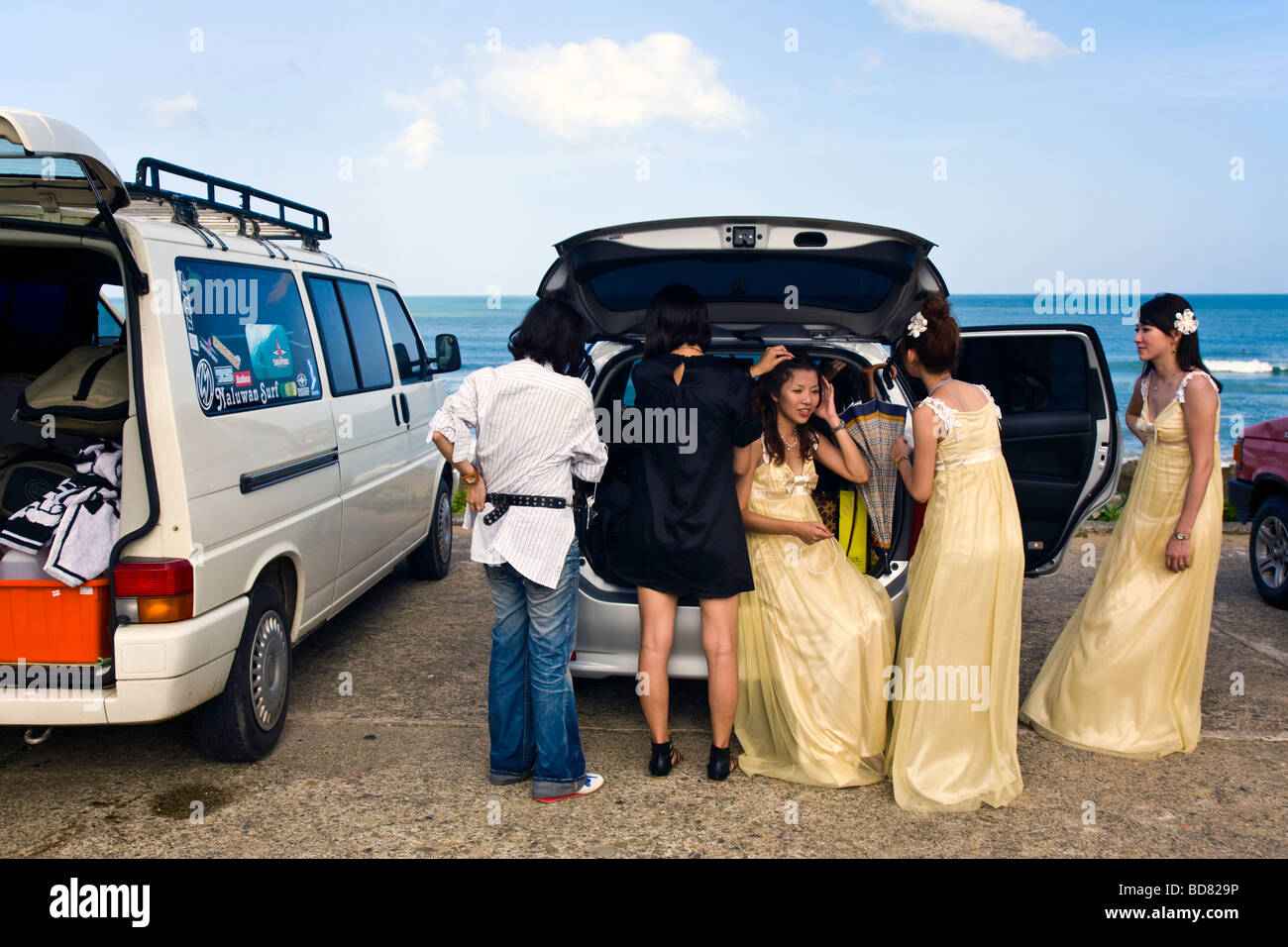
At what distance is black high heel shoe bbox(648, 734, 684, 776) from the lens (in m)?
3.69

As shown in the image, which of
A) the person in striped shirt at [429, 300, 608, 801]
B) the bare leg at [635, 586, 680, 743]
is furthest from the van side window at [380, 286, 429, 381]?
the bare leg at [635, 586, 680, 743]

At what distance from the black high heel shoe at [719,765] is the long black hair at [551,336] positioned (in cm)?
155

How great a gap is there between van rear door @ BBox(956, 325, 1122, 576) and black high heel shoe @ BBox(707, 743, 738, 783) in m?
2.24

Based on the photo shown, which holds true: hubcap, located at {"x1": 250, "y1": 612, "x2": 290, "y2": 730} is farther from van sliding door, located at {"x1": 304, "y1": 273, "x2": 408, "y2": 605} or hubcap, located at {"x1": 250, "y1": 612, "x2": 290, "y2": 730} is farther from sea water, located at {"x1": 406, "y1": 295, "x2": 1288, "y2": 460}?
sea water, located at {"x1": 406, "y1": 295, "x2": 1288, "y2": 460}

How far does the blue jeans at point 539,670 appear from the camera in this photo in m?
3.46

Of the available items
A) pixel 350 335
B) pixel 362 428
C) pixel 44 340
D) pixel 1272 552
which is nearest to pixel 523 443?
pixel 362 428

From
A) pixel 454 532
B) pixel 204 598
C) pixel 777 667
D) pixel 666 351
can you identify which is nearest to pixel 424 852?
pixel 204 598

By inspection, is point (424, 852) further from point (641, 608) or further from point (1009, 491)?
point (1009, 491)

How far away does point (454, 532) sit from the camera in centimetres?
891

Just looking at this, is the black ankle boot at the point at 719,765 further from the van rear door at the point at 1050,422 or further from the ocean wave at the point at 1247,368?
the ocean wave at the point at 1247,368

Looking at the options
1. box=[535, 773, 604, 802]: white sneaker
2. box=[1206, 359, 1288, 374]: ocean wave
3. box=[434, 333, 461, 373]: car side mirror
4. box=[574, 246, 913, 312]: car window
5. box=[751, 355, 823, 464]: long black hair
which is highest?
box=[574, 246, 913, 312]: car window

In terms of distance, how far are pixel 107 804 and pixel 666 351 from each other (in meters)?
2.56

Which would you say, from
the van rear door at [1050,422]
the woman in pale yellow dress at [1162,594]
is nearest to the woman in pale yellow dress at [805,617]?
the woman in pale yellow dress at [1162,594]
